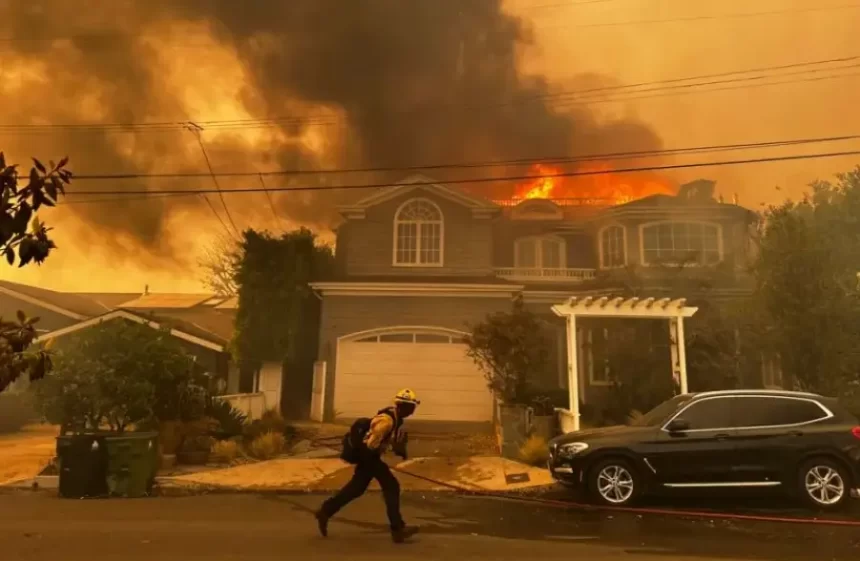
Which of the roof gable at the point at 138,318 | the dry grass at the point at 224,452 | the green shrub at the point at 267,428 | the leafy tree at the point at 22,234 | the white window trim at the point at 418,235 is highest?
the white window trim at the point at 418,235

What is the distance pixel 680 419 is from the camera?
8.15 metres

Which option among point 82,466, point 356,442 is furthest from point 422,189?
point 356,442

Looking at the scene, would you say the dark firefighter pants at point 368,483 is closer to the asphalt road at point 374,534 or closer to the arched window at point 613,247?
the asphalt road at point 374,534

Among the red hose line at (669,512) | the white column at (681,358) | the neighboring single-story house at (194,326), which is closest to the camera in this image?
the red hose line at (669,512)

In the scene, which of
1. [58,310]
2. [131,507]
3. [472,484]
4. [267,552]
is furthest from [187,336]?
[267,552]

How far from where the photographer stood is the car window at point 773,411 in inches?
316

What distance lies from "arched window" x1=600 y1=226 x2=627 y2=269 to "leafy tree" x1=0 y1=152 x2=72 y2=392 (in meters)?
17.4

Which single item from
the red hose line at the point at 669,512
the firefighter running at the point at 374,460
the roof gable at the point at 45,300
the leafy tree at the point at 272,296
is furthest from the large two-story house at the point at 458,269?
the firefighter running at the point at 374,460

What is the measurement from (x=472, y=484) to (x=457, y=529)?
2662mm

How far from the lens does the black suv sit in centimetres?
773

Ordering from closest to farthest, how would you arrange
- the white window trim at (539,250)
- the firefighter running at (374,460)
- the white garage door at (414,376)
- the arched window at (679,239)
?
the firefighter running at (374,460) → the white garage door at (414,376) → the arched window at (679,239) → the white window trim at (539,250)

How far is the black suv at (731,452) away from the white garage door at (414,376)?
24.7 feet

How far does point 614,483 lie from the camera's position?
7953mm

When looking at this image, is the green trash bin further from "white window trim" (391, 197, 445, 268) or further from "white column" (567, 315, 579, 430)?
"white window trim" (391, 197, 445, 268)
